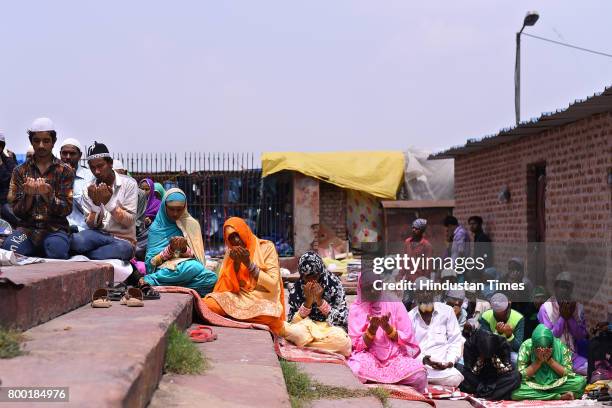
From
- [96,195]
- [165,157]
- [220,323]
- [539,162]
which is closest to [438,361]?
[220,323]

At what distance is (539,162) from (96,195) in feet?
22.3

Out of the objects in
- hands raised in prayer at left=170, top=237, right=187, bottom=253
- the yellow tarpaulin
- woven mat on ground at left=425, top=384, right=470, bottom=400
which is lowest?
woven mat on ground at left=425, top=384, right=470, bottom=400

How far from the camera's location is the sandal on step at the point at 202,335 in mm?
5254

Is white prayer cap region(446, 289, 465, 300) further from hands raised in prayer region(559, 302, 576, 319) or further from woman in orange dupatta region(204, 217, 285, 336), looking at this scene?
woman in orange dupatta region(204, 217, 285, 336)

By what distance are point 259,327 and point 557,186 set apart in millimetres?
5245

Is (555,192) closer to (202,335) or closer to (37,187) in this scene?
(202,335)

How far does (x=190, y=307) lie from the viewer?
5.93m

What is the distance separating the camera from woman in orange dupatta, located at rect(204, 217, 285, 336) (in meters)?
6.53

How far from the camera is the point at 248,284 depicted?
6.77 metres

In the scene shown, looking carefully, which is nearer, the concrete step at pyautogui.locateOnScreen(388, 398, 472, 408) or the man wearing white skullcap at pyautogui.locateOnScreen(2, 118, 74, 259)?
the man wearing white skullcap at pyautogui.locateOnScreen(2, 118, 74, 259)

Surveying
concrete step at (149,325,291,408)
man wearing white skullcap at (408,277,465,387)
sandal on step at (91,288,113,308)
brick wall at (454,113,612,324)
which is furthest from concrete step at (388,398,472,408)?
brick wall at (454,113,612,324)

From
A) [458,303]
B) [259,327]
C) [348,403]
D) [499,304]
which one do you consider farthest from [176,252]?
[458,303]

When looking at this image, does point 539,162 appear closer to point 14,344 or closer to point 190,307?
point 190,307

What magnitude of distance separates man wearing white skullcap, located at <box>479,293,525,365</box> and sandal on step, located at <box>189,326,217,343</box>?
337cm
